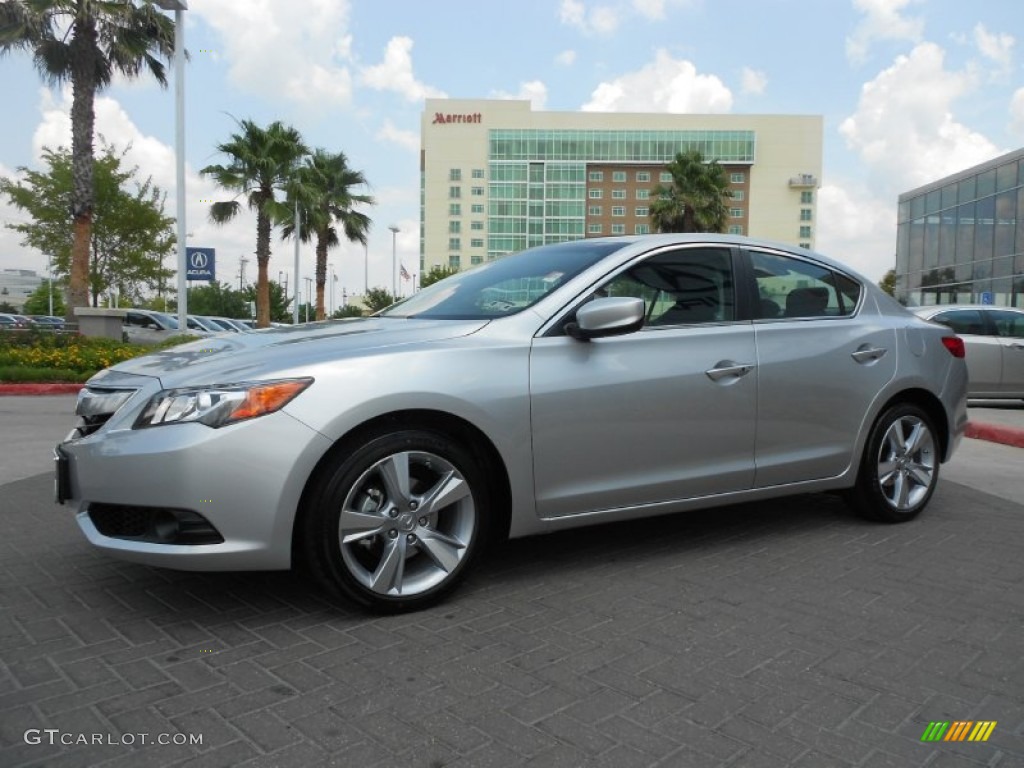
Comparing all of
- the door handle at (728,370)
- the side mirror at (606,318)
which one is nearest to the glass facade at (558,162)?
the door handle at (728,370)

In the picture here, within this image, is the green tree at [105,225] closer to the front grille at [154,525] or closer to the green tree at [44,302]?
the front grille at [154,525]

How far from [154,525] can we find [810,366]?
316 centimetres

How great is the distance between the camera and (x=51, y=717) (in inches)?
94.7

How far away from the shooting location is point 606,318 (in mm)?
3496

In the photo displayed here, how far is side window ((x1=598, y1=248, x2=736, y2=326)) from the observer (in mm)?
3904

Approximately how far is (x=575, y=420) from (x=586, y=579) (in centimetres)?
75

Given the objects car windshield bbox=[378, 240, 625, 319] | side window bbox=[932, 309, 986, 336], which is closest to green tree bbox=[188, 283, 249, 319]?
side window bbox=[932, 309, 986, 336]

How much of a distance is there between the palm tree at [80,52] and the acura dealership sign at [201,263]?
89.2 inches

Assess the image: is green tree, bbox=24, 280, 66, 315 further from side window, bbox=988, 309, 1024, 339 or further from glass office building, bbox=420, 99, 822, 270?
side window, bbox=988, 309, 1024, 339

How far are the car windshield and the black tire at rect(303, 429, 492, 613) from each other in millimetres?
782

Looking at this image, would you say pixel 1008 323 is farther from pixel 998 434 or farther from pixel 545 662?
pixel 545 662

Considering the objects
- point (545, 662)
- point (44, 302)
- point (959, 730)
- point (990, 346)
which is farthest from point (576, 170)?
point (959, 730)

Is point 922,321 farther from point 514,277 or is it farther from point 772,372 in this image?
point 514,277

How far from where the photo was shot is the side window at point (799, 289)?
4.36 metres
